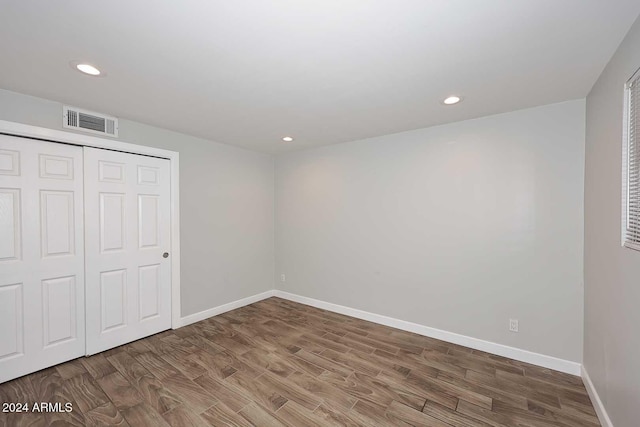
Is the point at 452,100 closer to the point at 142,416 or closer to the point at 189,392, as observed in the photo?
the point at 189,392

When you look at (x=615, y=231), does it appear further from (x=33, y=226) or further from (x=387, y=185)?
(x=33, y=226)

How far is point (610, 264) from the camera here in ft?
5.73

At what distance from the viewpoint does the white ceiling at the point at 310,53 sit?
4.35 feet

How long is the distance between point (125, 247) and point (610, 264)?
428 cm

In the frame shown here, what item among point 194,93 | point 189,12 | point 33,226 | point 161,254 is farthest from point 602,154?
point 33,226

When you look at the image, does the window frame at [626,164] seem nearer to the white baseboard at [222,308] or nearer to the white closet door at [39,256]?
the white baseboard at [222,308]

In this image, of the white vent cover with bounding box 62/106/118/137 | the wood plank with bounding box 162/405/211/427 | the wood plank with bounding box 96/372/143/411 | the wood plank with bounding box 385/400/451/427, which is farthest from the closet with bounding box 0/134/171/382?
the wood plank with bounding box 385/400/451/427

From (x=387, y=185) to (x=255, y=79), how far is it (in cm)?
211

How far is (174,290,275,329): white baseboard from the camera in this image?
346 centimetres

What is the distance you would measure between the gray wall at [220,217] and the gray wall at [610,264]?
3935 millimetres

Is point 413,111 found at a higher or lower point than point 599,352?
higher

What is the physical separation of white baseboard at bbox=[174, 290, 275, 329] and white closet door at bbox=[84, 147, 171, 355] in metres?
0.22

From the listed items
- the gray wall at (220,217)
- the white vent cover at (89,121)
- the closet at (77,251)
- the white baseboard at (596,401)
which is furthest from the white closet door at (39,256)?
the white baseboard at (596,401)

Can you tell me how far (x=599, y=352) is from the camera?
1.94 m
